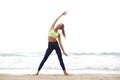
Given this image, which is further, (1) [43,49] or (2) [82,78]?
(1) [43,49]

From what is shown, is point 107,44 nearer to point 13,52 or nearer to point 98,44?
point 98,44

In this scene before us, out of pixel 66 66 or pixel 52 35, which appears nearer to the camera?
pixel 52 35

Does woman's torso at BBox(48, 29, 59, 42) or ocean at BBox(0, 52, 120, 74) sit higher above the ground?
woman's torso at BBox(48, 29, 59, 42)

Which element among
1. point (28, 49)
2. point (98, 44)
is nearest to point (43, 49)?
point (28, 49)

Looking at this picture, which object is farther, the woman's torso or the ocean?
the ocean

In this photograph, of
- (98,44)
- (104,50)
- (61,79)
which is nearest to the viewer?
(61,79)

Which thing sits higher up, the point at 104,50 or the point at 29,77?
the point at 29,77

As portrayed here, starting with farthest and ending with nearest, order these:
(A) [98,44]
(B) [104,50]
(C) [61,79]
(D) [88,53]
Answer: (A) [98,44] < (B) [104,50] < (D) [88,53] < (C) [61,79]

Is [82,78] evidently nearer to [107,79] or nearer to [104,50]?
[107,79]

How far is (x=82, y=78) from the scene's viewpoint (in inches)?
500

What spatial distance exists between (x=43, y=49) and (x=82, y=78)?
66.7 feet

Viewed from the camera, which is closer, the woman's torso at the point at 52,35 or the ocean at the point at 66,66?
the woman's torso at the point at 52,35

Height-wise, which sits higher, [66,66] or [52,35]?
[52,35]

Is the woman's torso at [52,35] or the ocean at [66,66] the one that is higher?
the woman's torso at [52,35]
